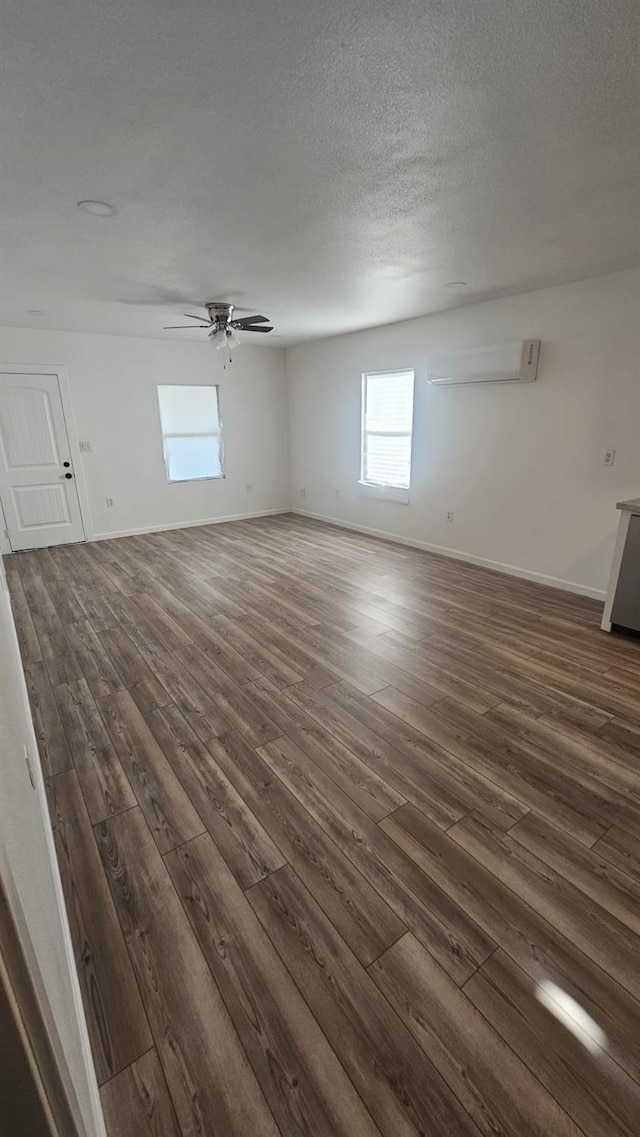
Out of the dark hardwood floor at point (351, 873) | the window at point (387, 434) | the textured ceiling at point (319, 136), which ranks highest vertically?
the textured ceiling at point (319, 136)

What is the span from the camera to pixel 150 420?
6043mm

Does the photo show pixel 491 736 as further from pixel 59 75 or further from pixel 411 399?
pixel 411 399

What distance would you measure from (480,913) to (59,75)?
2.95 meters

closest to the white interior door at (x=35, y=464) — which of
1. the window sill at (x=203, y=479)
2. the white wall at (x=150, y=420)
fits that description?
the white wall at (x=150, y=420)

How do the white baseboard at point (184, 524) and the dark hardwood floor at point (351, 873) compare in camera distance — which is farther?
the white baseboard at point (184, 524)

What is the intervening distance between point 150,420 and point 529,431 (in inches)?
181

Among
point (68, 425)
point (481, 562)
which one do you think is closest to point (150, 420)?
point (68, 425)

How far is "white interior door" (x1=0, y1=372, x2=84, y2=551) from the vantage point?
5227 millimetres

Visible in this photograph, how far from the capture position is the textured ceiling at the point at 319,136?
1.28 meters

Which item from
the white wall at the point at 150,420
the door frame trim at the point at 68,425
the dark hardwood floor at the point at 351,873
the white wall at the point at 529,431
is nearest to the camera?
the dark hardwood floor at the point at 351,873

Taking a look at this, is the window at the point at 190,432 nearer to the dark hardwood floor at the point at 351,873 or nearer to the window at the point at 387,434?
the window at the point at 387,434

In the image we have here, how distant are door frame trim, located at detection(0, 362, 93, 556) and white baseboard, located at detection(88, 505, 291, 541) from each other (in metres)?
0.22

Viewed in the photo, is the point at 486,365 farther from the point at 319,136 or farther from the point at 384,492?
the point at 319,136

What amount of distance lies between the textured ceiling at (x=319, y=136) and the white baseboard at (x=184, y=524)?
3.33 meters
